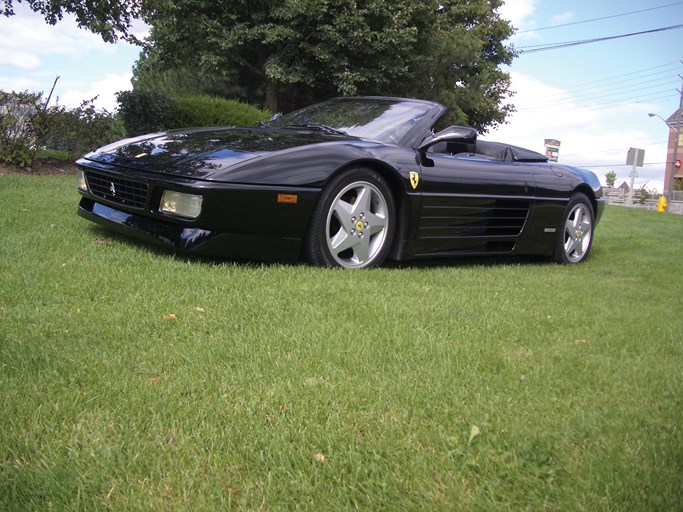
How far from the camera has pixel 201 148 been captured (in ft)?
12.8

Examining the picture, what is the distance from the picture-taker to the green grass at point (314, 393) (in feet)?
5.03

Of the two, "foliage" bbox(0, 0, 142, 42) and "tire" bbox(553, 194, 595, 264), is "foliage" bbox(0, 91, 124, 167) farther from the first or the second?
"tire" bbox(553, 194, 595, 264)

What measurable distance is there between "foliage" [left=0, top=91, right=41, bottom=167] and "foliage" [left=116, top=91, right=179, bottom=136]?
201cm

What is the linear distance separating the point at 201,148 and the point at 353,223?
3.49 feet

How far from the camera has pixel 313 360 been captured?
2.30 metres

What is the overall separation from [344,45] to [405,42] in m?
2.07

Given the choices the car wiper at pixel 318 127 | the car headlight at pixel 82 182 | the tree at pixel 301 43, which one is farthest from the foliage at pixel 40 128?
the car wiper at pixel 318 127

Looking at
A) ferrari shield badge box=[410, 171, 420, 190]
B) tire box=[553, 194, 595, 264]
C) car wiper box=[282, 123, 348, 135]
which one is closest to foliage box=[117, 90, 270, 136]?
car wiper box=[282, 123, 348, 135]

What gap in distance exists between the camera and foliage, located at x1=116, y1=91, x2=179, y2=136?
39.2 ft

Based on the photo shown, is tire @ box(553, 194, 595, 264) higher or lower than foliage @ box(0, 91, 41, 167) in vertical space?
lower

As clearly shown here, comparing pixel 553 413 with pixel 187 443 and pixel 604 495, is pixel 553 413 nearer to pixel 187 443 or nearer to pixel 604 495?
pixel 604 495

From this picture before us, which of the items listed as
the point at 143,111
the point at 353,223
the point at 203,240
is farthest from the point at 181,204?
the point at 143,111

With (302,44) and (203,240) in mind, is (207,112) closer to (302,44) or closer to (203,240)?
(302,44)

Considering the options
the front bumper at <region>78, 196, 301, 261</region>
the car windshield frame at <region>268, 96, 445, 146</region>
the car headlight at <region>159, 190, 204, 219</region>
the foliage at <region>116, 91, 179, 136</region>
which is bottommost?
the front bumper at <region>78, 196, 301, 261</region>
